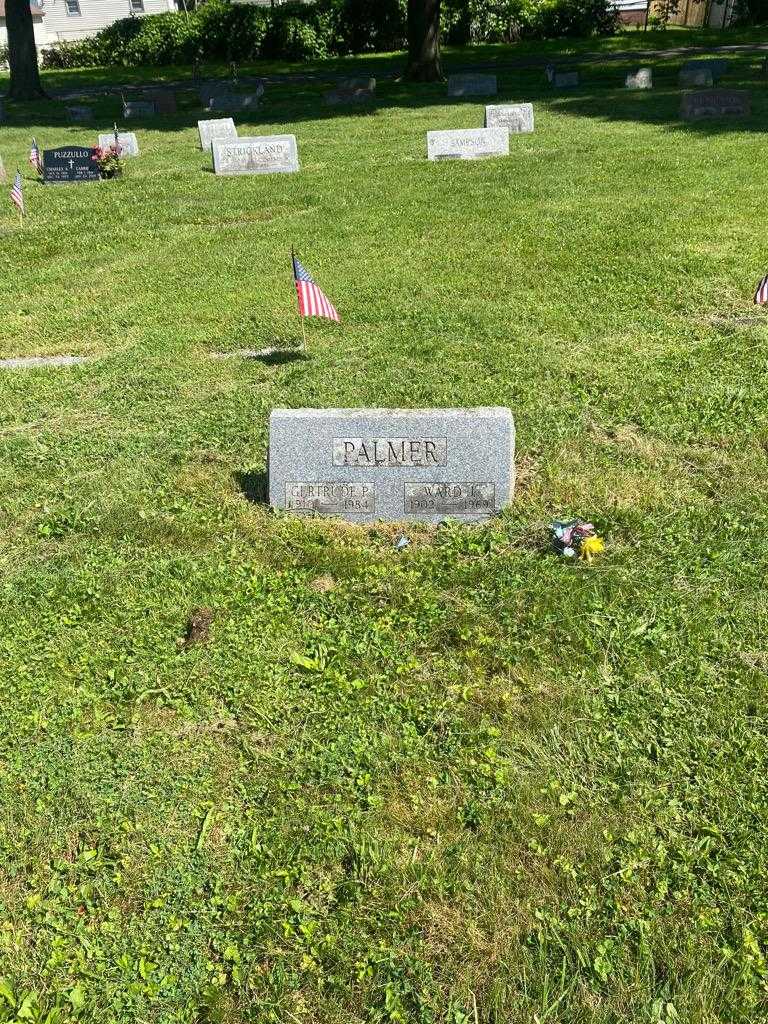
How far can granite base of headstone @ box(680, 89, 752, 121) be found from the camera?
18047 millimetres

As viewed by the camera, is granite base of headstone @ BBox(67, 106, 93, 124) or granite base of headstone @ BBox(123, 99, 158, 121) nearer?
granite base of headstone @ BBox(67, 106, 93, 124)

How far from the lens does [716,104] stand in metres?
18.2

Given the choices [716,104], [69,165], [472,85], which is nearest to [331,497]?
[69,165]

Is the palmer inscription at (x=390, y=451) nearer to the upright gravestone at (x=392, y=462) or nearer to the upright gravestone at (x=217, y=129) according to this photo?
the upright gravestone at (x=392, y=462)

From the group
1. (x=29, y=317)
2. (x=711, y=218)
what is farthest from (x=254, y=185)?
(x=711, y=218)

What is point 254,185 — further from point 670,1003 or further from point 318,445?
point 670,1003

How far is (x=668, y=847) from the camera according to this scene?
3.26 meters

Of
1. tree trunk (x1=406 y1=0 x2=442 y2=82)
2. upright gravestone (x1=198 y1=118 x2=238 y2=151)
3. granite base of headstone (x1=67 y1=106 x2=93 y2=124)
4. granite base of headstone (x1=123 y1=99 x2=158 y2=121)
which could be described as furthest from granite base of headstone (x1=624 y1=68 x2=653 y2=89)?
granite base of headstone (x1=67 y1=106 x2=93 y2=124)

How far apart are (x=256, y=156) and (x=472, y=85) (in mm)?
12017

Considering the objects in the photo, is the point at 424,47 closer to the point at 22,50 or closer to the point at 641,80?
the point at 641,80

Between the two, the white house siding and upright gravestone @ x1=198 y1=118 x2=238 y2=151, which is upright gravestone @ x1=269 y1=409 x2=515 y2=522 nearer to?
upright gravestone @ x1=198 y1=118 x2=238 y2=151

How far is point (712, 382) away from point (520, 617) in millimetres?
3601

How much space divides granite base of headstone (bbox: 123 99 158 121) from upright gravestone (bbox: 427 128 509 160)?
45.6 ft

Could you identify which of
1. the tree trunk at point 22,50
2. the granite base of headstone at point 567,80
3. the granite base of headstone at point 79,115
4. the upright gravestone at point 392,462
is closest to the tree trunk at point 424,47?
the granite base of headstone at point 567,80
